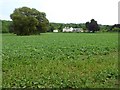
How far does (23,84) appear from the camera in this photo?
18.6 ft

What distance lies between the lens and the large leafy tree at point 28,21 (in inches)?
2549

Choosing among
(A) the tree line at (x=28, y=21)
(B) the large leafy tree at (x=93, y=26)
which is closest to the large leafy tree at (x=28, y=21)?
(A) the tree line at (x=28, y=21)

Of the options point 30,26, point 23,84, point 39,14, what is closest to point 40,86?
point 23,84

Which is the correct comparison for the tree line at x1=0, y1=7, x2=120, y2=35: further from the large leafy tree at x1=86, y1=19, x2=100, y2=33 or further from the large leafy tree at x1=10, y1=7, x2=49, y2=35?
the large leafy tree at x1=86, y1=19, x2=100, y2=33

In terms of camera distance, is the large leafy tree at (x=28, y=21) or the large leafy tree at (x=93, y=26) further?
the large leafy tree at (x=93, y=26)

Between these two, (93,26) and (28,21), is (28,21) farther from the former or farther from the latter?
(93,26)

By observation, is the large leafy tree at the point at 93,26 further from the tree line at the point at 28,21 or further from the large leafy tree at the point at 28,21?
the large leafy tree at the point at 28,21

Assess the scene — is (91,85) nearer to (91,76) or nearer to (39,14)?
(91,76)

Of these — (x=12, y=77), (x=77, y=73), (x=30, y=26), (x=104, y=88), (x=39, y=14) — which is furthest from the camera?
(x=39, y=14)

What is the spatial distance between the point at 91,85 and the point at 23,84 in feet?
5.52

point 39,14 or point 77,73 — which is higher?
point 39,14

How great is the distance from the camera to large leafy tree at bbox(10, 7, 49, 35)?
212 ft

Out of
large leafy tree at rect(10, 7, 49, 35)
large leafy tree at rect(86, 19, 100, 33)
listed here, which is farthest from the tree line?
large leafy tree at rect(86, 19, 100, 33)

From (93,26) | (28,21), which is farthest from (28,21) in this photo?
(93,26)
